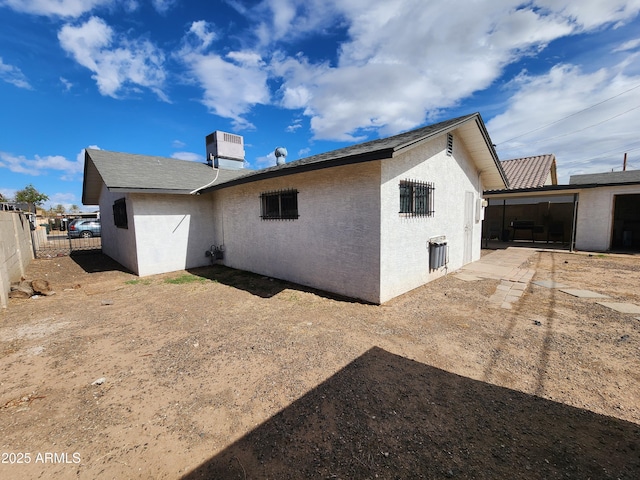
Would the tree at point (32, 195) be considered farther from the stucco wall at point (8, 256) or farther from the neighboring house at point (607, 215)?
the neighboring house at point (607, 215)

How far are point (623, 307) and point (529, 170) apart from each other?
1497 cm

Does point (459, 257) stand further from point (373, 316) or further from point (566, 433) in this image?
point (566, 433)

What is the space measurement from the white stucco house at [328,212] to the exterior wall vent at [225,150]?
1516 mm

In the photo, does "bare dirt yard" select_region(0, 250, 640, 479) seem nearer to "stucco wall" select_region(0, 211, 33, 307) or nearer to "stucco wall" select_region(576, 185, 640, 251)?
"stucco wall" select_region(0, 211, 33, 307)

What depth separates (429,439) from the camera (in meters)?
2.15

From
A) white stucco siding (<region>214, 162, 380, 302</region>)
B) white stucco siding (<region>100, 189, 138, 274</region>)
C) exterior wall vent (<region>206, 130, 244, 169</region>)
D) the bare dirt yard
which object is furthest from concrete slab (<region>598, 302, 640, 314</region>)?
exterior wall vent (<region>206, 130, 244, 169</region>)

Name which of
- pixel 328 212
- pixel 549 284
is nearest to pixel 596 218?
pixel 549 284

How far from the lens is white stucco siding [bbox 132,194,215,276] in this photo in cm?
834

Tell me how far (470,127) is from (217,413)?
8.22 metres

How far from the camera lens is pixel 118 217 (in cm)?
1001

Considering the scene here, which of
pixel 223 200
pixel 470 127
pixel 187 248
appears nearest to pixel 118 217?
pixel 187 248

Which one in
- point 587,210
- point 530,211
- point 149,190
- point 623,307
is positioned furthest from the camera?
point 530,211

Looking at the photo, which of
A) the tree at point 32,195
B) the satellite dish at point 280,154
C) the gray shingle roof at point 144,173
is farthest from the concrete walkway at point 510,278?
the tree at point 32,195

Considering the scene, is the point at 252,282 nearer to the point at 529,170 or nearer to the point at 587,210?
the point at 587,210
